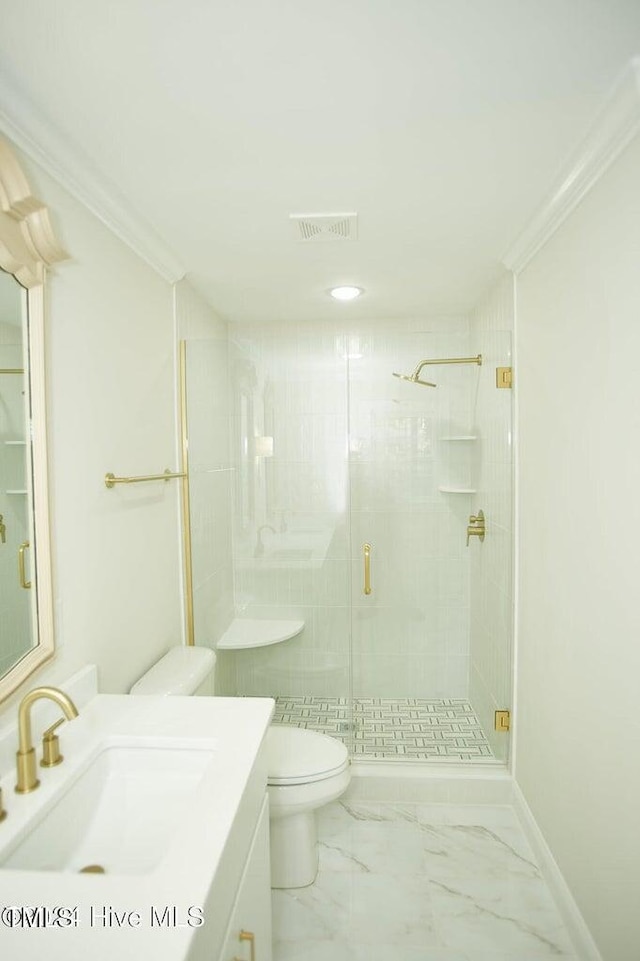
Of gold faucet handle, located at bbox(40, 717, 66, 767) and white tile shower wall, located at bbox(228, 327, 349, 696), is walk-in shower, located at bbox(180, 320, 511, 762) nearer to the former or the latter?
white tile shower wall, located at bbox(228, 327, 349, 696)

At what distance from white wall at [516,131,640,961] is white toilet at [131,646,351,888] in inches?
31.0

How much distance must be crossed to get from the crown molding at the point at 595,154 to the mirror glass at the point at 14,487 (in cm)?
146

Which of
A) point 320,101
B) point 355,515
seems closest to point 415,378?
point 355,515

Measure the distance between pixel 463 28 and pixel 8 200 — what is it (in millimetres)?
1018

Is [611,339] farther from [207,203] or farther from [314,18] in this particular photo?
[207,203]

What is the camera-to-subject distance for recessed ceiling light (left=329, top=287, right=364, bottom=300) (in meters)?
2.41

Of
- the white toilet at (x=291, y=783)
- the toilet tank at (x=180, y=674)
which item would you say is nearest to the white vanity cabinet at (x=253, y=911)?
the white toilet at (x=291, y=783)

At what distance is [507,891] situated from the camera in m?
1.76

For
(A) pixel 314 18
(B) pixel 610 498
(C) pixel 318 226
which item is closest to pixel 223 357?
(C) pixel 318 226

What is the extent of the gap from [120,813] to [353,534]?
167cm

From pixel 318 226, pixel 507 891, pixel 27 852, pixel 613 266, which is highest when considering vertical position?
pixel 318 226

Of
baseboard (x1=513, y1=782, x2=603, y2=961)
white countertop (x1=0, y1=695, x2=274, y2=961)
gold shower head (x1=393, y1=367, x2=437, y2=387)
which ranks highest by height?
gold shower head (x1=393, y1=367, x2=437, y2=387)

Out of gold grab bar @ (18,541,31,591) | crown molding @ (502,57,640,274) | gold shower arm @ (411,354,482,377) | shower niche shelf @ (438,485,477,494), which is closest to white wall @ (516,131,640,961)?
crown molding @ (502,57,640,274)

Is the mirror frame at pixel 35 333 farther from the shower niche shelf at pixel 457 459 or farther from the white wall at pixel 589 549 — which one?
Answer: the shower niche shelf at pixel 457 459
